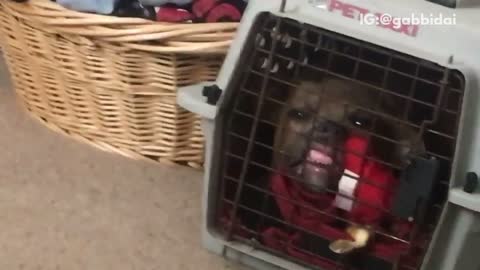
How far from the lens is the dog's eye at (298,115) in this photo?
1122 mm

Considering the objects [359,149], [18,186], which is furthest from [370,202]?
[18,186]

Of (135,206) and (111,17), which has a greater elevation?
(111,17)

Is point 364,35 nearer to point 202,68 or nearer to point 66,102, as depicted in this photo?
point 202,68

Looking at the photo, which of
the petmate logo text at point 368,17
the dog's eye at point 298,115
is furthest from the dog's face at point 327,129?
the petmate logo text at point 368,17

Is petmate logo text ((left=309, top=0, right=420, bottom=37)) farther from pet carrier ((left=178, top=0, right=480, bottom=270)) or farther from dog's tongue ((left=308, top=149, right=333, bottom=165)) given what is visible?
dog's tongue ((left=308, top=149, right=333, bottom=165))

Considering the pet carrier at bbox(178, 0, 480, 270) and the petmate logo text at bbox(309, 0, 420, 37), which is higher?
the petmate logo text at bbox(309, 0, 420, 37)

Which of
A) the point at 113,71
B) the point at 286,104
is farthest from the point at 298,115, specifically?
the point at 113,71

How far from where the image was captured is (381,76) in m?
1.14

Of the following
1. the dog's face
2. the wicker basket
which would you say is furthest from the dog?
the wicker basket

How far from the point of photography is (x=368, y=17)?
102cm

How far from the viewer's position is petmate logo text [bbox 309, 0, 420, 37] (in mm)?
998

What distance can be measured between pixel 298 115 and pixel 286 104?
0.04m

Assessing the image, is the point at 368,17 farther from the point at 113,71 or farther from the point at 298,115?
the point at 113,71

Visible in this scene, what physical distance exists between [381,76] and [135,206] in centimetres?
44
